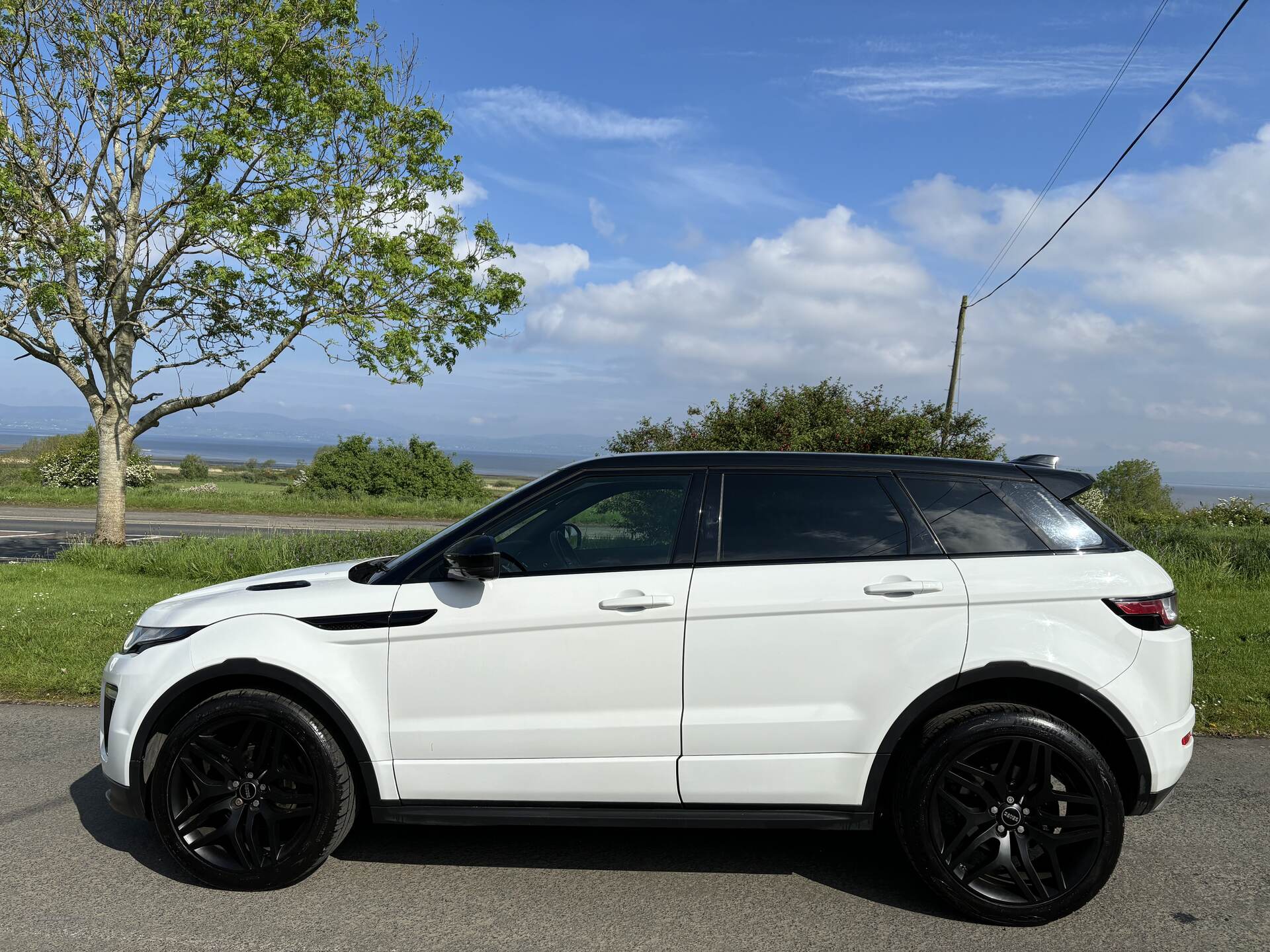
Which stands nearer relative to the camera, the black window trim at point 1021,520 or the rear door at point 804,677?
the rear door at point 804,677

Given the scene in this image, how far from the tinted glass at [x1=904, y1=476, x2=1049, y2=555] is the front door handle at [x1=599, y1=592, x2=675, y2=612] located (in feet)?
3.65

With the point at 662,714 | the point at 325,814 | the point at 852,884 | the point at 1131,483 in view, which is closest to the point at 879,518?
the point at 662,714

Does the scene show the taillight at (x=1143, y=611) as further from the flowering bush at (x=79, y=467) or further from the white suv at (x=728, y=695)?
the flowering bush at (x=79, y=467)

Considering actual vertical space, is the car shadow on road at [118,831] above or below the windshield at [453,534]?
below

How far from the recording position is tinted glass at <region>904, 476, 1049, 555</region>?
3.62 metres

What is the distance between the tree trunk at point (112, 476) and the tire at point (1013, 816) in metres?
14.4

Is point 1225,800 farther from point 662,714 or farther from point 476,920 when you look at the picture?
point 476,920

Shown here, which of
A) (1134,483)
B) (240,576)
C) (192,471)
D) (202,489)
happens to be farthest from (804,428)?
(192,471)

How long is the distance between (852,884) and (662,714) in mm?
1080

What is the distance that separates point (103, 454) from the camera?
15.1 meters

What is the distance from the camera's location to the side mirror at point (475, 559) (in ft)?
11.3

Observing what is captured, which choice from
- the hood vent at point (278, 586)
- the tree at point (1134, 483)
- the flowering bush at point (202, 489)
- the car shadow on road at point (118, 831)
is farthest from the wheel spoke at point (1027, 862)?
the tree at point (1134, 483)

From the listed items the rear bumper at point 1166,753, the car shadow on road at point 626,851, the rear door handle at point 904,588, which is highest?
the rear door handle at point 904,588

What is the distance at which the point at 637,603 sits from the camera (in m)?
3.48
